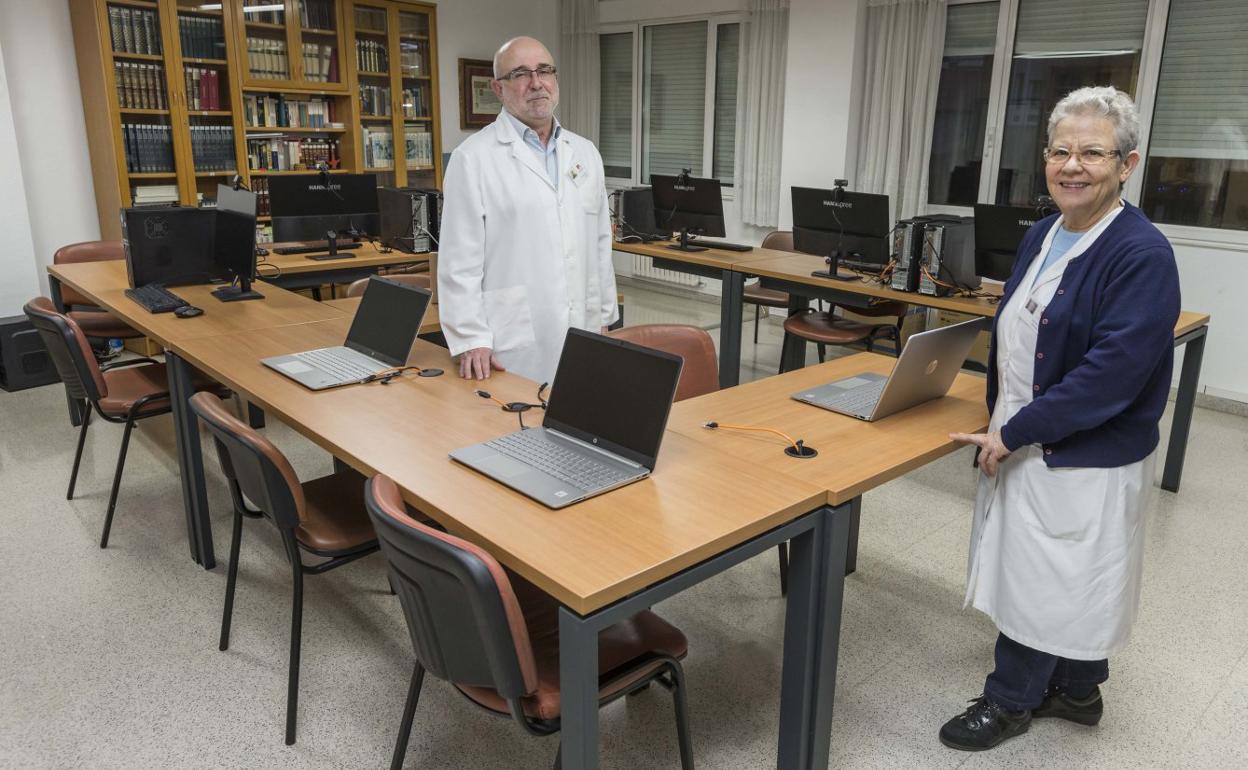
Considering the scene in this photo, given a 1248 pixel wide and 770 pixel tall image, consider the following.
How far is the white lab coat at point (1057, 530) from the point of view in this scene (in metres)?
1.86

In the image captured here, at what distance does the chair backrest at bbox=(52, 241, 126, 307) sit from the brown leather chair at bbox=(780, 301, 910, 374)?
11.9 ft

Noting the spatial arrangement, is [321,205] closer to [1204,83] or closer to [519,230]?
[519,230]

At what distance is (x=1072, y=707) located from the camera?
7.29 feet

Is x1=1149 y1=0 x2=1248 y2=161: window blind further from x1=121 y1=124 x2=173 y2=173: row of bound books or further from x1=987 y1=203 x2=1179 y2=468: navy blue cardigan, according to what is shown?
x1=121 y1=124 x2=173 y2=173: row of bound books

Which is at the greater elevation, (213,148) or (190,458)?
(213,148)

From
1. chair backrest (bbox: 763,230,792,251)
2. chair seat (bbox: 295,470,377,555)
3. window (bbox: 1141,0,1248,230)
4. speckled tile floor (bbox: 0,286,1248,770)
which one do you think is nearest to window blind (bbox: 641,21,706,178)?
chair backrest (bbox: 763,230,792,251)

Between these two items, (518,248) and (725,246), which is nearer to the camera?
(518,248)

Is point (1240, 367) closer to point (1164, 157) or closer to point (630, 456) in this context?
point (1164, 157)

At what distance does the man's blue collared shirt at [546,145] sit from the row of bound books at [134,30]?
13.9ft

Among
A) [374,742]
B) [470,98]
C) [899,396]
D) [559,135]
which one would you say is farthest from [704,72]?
[374,742]

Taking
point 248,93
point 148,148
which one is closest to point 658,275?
point 248,93

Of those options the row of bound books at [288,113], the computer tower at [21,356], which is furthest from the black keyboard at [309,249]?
the row of bound books at [288,113]

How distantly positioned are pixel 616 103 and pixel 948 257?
498 centimetres

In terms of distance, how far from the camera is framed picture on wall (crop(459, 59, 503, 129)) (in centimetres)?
759
